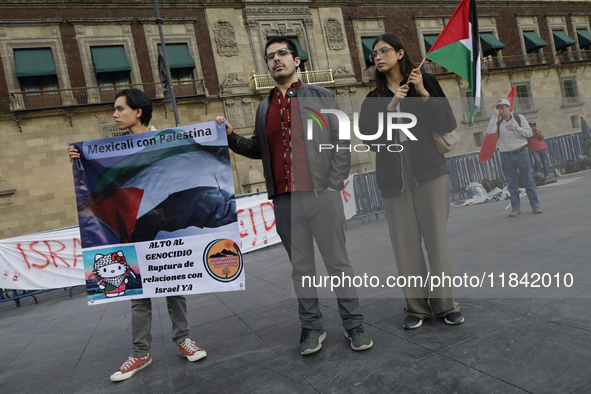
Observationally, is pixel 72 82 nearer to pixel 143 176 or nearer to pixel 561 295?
pixel 143 176

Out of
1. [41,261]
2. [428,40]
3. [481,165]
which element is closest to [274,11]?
[428,40]

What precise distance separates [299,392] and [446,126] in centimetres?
183

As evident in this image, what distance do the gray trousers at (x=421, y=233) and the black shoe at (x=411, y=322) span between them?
0.03 m

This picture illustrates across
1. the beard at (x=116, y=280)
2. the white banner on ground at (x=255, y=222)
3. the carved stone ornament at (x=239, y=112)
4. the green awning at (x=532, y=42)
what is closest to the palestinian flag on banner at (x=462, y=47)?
the beard at (x=116, y=280)

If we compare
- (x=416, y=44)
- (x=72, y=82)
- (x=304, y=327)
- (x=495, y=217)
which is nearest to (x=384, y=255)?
(x=495, y=217)

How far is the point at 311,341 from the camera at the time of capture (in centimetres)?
253

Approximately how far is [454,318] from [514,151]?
4899mm

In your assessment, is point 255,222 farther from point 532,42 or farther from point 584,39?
point 584,39

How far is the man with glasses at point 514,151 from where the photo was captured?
6.20m

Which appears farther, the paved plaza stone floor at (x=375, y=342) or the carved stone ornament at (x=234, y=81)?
the carved stone ornament at (x=234, y=81)

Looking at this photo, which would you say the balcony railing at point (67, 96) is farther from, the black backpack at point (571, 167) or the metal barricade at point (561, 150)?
the black backpack at point (571, 167)

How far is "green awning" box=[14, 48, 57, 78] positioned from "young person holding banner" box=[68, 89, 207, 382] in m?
17.0

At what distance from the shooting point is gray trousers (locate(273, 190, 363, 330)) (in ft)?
8.65

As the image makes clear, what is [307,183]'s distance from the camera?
2654mm
